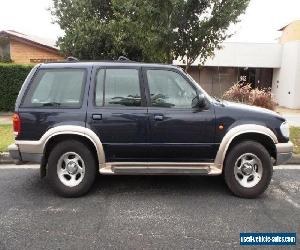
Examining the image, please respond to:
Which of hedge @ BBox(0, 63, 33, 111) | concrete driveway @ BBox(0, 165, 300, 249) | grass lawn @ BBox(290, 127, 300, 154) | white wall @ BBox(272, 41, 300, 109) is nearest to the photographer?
concrete driveway @ BBox(0, 165, 300, 249)

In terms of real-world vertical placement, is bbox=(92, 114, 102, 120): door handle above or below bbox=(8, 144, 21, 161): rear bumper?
above

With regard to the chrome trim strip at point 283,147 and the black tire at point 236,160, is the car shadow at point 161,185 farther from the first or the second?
the chrome trim strip at point 283,147

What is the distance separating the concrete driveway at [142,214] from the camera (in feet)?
14.2

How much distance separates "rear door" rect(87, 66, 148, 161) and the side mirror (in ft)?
2.39

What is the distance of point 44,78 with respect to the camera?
230 inches

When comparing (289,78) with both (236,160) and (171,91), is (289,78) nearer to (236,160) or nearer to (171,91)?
(236,160)

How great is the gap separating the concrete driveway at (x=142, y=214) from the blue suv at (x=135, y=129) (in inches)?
15.0

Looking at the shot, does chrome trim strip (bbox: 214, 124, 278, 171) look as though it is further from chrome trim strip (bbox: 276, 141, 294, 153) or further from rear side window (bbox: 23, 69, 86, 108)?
rear side window (bbox: 23, 69, 86, 108)

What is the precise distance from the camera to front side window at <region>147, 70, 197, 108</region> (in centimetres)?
578

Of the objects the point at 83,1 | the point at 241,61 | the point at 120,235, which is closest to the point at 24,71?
the point at 83,1

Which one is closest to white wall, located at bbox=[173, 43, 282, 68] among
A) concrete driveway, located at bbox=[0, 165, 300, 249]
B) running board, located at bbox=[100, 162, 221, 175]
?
concrete driveway, located at bbox=[0, 165, 300, 249]

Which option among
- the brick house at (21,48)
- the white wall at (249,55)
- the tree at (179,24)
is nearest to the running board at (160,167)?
the tree at (179,24)

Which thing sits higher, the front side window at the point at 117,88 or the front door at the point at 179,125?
the front side window at the point at 117,88

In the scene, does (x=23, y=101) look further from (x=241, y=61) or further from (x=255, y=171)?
(x=241, y=61)
